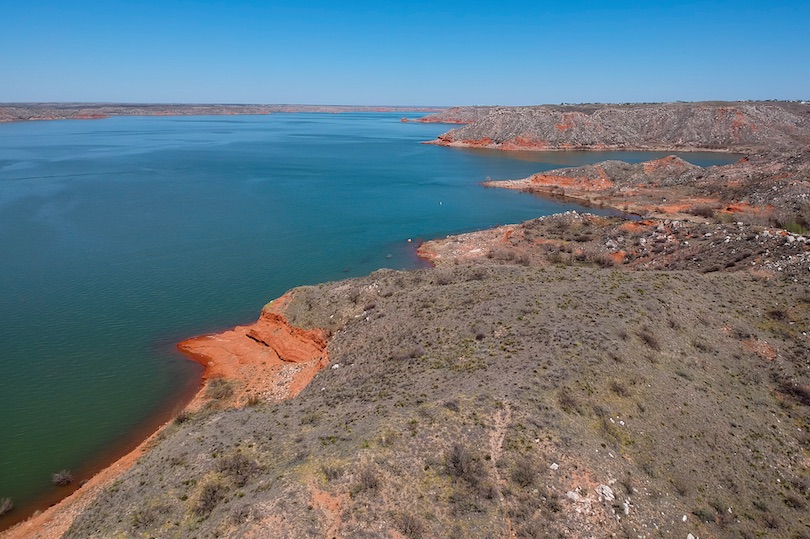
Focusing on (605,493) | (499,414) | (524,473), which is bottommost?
(605,493)

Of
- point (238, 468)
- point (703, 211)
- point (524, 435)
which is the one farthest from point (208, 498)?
point (703, 211)

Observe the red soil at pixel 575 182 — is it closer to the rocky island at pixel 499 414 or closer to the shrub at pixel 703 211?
the shrub at pixel 703 211

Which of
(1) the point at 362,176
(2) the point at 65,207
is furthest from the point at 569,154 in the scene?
(2) the point at 65,207

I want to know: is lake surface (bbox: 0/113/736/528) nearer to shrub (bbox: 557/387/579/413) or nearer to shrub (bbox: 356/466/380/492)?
shrub (bbox: 356/466/380/492)

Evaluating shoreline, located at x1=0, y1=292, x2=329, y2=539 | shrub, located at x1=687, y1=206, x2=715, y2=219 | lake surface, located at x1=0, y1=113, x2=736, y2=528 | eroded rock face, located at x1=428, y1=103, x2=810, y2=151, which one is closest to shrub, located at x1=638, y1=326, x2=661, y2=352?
shoreline, located at x1=0, y1=292, x2=329, y2=539

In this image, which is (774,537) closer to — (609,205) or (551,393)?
(551,393)

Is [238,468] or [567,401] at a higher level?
[567,401]

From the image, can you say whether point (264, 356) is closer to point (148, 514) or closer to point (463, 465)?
point (148, 514)
